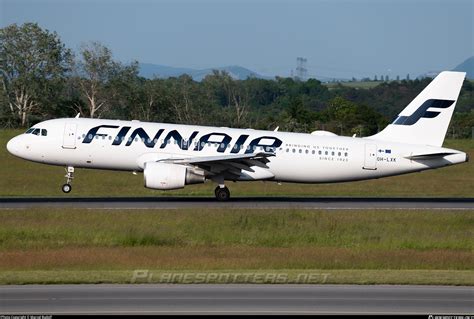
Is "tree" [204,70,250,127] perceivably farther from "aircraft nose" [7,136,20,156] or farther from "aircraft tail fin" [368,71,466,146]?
"aircraft tail fin" [368,71,466,146]

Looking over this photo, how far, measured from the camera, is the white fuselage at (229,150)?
3878 centimetres

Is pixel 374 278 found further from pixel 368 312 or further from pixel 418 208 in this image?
pixel 418 208

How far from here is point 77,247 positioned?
2817cm

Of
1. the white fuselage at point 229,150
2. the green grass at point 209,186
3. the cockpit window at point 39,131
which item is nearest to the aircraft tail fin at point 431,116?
the white fuselage at point 229,150

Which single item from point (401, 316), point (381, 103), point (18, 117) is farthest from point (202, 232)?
point (381, 103)

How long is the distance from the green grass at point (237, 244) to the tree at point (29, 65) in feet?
173

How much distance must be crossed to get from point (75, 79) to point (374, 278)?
77673mm

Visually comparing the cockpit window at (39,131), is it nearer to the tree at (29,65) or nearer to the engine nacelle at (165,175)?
the engine nacelle at (165,175)

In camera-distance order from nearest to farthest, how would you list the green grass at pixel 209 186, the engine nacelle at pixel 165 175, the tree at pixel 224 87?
1. the engine nacelle at pixel 165 175
2. the green grass at pixel 209 186
3. the tree at pixel 224 87

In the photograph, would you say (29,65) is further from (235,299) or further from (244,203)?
(235,299)

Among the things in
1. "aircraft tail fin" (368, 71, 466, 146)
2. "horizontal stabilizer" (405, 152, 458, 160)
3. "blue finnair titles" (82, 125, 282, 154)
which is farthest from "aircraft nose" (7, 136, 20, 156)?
"horizontal stabilizer" (405, 152, 458, 160)

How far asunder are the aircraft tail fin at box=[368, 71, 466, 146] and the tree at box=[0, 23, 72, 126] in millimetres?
49569

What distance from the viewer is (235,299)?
19.1m

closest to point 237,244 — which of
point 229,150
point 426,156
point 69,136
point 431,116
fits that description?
point 229,150
